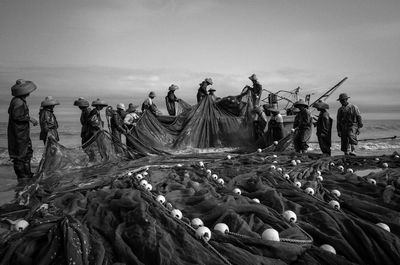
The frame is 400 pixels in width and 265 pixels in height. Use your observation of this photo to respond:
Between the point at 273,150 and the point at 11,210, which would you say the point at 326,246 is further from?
the point at 273,150

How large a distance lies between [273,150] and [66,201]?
18.5 ft

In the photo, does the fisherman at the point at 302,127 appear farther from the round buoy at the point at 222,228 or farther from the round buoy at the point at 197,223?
the round buoy at the point at 222,228

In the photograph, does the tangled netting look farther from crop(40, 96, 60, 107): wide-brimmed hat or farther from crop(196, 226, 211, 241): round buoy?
crop(40, 96, 60, 107): wide-brimmed hat

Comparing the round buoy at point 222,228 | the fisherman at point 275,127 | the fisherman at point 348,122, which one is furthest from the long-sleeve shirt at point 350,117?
the round buoy at point 222,228

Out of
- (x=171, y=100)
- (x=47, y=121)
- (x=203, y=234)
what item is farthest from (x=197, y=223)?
(x=171, y=100)

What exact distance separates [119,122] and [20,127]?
2790mm

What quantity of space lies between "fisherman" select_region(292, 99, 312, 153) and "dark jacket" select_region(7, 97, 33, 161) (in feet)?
21.9

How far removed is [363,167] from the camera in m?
5.86

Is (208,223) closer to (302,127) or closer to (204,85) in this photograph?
(302,127)

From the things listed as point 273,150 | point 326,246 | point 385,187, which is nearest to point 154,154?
point 273,150

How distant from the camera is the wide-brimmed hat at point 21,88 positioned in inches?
239

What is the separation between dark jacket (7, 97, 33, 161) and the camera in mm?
6098

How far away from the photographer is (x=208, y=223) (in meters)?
2.75

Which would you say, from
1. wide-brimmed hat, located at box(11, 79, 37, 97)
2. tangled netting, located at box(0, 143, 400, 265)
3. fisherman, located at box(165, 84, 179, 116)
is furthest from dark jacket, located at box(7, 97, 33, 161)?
fisherman, located at box(165, 84, 179, 116)
